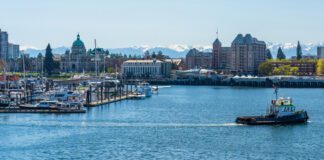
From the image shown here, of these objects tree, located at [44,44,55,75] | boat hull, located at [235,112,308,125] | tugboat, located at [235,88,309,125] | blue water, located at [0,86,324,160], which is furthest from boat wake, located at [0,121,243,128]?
tree, located at [44,44,55,75]

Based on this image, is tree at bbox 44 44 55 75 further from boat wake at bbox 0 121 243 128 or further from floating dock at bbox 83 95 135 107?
boat wake at bbox 0 121 243 128

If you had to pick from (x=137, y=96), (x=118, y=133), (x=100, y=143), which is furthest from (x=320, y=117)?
(x=137, y=96)

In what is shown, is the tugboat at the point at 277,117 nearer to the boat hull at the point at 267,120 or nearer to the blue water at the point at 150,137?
the boat hull at the point at 267,120

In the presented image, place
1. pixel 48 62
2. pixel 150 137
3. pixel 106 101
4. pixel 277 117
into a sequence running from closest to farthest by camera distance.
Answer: pixel 150 137
pixel 277 117
pixel 106 101
pixel 48 62

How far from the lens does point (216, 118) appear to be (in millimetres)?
72938

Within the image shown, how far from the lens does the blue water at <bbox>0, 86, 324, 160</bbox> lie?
4856 centimetres

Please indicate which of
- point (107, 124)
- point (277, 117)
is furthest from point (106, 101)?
point (277, 117)

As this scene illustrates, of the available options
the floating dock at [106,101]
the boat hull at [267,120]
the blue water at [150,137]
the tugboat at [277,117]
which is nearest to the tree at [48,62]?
the floating dock at [106,101]

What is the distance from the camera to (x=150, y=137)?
185 ft

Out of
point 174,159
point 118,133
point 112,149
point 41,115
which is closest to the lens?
point 174,159

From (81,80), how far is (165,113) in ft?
211

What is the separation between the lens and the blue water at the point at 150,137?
159ft

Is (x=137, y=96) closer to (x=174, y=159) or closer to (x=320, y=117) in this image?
(x=320, y=117)

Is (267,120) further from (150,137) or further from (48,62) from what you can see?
(48,62)
